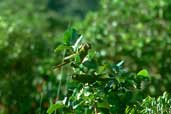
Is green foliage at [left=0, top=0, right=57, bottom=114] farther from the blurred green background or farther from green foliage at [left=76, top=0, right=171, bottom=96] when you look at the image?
green foliage at [left=76, top=0, right=171, bottom=96]

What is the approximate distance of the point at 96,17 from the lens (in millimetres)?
6496

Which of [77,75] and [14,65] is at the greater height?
[77,75]

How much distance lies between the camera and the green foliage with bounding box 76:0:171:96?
5.68m

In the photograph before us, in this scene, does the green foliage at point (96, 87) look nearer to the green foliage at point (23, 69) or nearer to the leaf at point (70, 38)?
the leaf at point (70, 38)

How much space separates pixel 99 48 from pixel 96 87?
371 centimetres

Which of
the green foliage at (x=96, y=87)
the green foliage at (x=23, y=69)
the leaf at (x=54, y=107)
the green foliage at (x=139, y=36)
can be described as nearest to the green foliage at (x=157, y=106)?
the green foliage at (x=96, y=87)

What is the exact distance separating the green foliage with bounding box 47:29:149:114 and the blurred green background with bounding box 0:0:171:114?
2.53 metres

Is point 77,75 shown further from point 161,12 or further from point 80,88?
point 161,12

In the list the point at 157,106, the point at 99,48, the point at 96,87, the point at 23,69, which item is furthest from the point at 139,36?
the point at 157,106

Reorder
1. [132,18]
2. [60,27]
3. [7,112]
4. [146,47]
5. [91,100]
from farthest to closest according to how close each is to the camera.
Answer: [60,27]
[132,18]
[146,47]
[7,112]
[91,100]

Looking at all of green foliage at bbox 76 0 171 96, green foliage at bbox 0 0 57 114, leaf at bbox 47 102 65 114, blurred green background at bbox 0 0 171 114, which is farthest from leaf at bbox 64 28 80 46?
green foliage at bbox 76 0 171 96

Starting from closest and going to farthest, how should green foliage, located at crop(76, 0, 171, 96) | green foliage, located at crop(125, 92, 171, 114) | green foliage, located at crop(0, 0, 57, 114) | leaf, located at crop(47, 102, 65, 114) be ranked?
green foliage, located at crop(125, 92, 171, 114) < leaf, located at crop(47, 102, 65, 114) < green foliage, located at crop(0, 0, 57, 114) < green foliage, located at crop(76, 0, 171, 96)

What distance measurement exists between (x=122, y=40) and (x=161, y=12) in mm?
475

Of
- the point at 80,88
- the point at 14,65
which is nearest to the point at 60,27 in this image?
the point at 14,65
